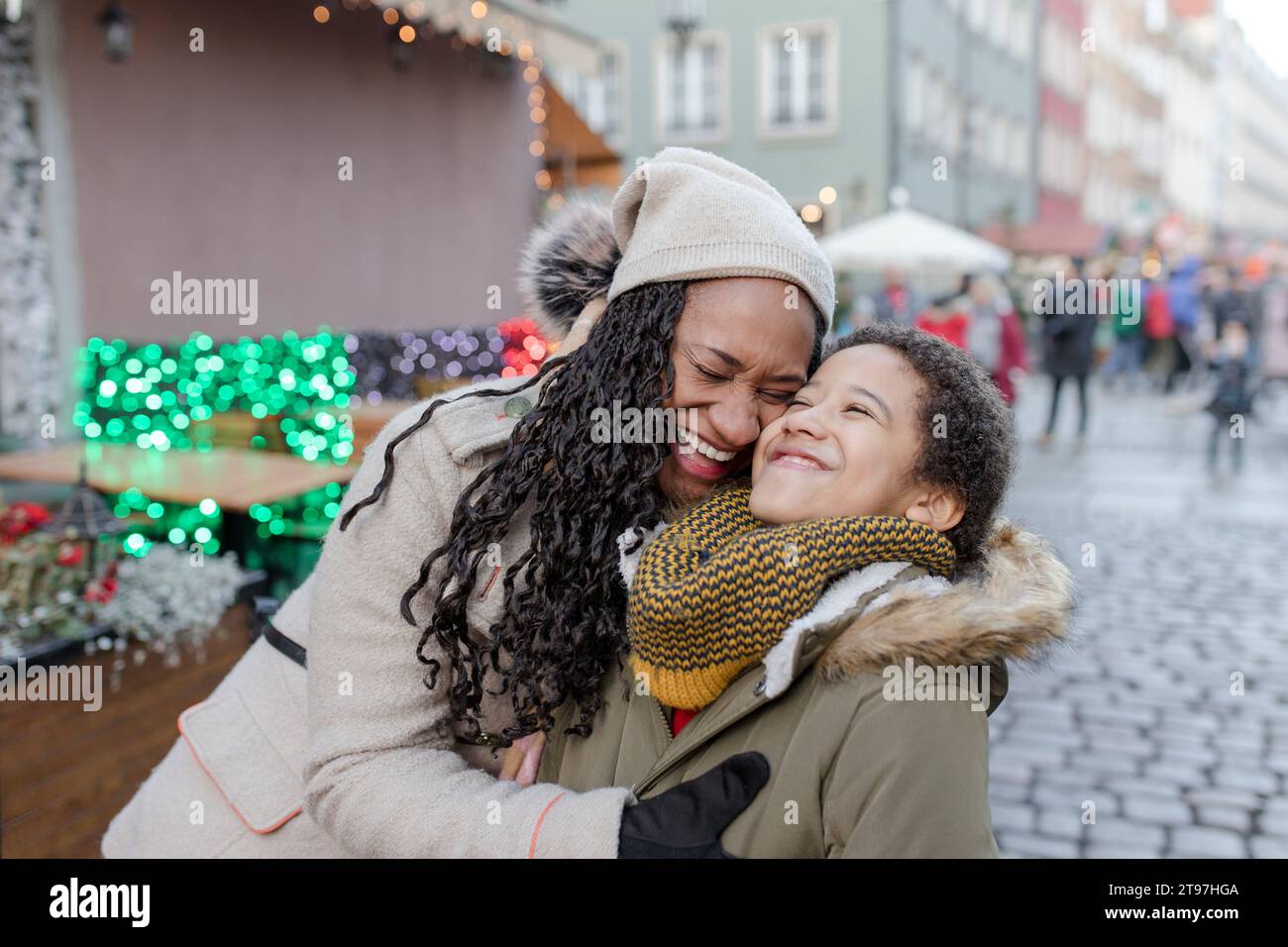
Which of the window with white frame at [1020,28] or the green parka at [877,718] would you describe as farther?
the window with white frame at [1020,28]

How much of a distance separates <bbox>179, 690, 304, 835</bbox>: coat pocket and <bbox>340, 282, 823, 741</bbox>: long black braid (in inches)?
15.2

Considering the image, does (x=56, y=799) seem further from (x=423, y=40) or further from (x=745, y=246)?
(x=423, y=40)

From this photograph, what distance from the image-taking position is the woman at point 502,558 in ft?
5.99

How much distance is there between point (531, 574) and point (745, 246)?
26.5 inches

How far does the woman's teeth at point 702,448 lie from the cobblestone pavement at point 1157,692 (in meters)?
0.58

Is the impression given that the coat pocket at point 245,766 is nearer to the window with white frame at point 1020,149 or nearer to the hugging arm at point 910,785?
the hugging arm at point 910,785

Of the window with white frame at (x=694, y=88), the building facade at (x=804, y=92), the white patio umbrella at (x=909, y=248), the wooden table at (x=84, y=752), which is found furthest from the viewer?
the window with white frame at (x=694, y=88)

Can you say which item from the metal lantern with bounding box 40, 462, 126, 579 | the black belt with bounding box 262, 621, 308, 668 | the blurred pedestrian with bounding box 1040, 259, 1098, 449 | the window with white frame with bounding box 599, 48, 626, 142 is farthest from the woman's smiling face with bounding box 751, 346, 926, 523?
the window with white frame with bounding box 599, 48, 626, 142

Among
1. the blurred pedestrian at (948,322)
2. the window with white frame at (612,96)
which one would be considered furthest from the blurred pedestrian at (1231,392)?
the window with white frame at (612,96)

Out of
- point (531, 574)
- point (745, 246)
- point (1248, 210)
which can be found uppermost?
point (1248, 210)

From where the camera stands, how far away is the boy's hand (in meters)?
1.92

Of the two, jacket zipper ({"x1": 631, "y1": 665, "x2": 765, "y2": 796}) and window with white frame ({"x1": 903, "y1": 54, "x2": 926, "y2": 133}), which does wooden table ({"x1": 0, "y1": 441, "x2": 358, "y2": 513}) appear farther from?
window with white frame ({"x1": 903, "y1": 54, "x2": 926, "y2": 133})
